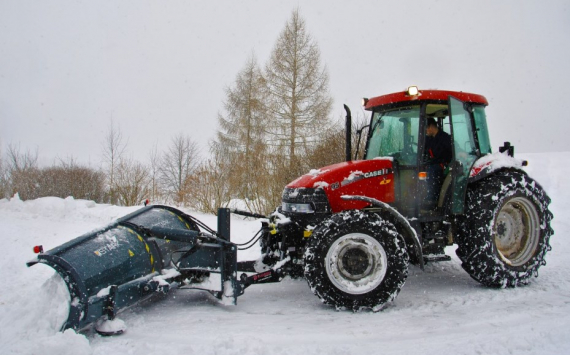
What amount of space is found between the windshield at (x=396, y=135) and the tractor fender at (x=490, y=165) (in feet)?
2.47

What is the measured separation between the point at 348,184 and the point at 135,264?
7.58 ft

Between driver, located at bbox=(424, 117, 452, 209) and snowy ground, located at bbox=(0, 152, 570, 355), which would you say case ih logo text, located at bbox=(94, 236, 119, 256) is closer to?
snowy ground, located at bbox=(0, 152, 570, 355)

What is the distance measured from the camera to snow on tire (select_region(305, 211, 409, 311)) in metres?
4.07

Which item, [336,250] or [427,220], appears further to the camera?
[427,220]

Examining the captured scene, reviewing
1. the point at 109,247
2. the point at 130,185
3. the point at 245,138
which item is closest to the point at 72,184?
the point at 130,185

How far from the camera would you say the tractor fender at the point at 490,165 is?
4836 mm

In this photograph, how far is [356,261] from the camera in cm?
420

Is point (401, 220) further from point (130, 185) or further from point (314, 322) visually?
point (130, 185)

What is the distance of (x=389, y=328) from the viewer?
12.0ft

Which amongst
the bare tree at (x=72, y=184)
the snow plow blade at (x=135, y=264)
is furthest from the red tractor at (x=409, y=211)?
the bare tree at (x=72, y=184)

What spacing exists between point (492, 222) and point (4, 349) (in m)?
4.66

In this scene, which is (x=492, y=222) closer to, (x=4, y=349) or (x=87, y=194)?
(x=4, y=349)

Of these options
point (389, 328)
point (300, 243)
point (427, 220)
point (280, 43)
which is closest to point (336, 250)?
A: point (300, 243)

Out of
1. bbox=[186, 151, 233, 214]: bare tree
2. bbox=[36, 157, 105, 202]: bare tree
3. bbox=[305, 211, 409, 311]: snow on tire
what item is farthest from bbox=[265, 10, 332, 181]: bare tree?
bbox=[305, 211, 409, 311]: snow on tire
